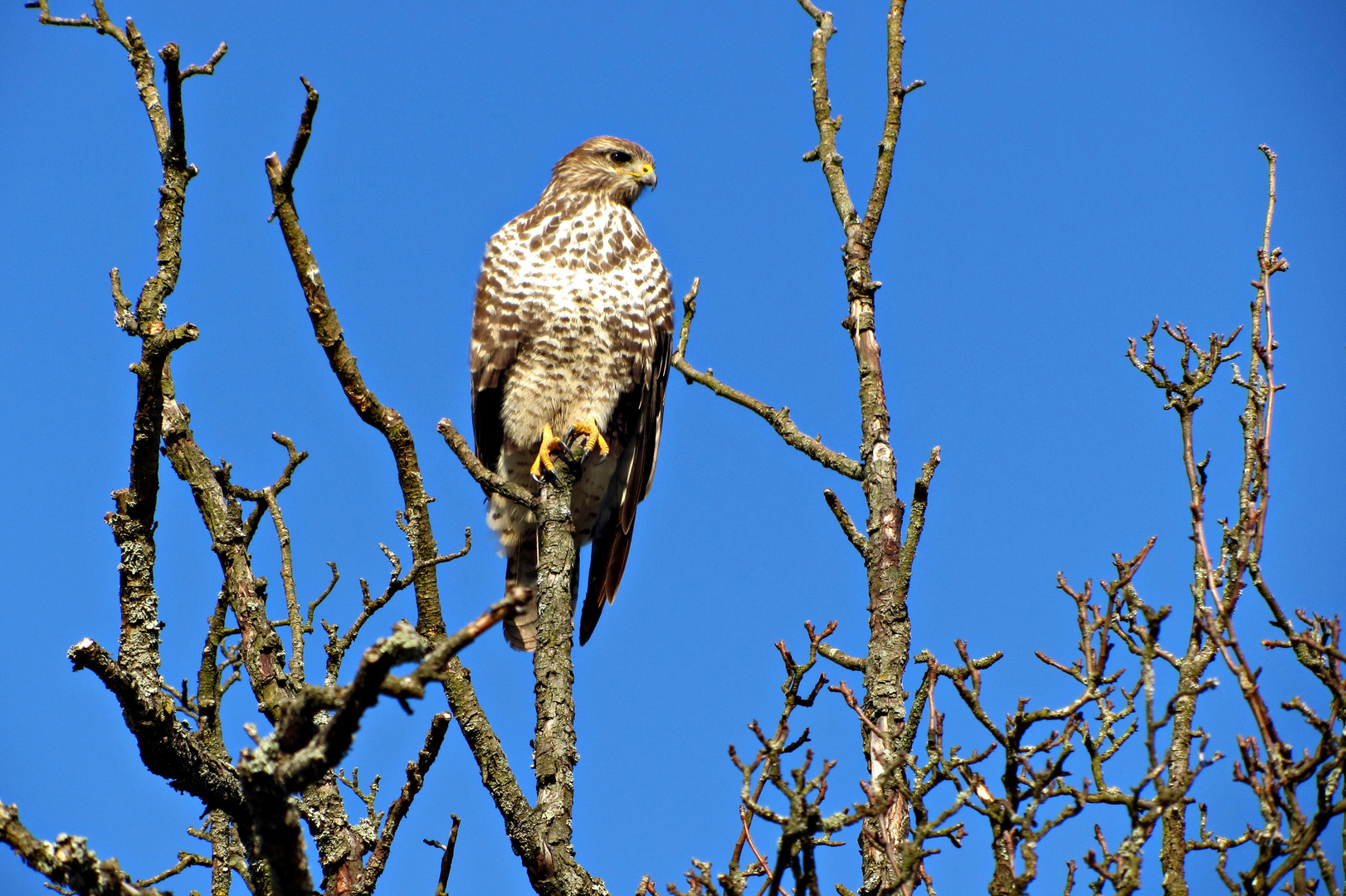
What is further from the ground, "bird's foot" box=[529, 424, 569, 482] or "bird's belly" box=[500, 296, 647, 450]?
"bird's belly" box=[500, 296, 647, 450]

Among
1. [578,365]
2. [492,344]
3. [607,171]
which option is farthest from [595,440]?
[607,171]

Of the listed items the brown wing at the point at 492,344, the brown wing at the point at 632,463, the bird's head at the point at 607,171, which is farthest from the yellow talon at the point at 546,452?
the bird's head at the point at 607,171

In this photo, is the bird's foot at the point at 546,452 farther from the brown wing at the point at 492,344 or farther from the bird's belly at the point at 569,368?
the brown wing at the point at 492,344

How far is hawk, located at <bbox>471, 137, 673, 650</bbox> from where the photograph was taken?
20.1 feet

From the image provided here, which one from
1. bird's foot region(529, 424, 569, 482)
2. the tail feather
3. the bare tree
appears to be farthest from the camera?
the tail feather

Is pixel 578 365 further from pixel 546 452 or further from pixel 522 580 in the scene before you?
pixel 522 580

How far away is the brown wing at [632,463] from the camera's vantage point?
6.26 m

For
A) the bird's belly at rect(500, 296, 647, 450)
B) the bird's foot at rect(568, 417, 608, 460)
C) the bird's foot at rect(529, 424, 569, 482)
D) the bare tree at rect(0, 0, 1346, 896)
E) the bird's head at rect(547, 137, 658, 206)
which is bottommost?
the bare tree at rect(0, 0, 1346, 896)

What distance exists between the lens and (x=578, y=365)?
20.2 ft

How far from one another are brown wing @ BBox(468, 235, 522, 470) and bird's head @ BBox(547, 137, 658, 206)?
0.57 meters

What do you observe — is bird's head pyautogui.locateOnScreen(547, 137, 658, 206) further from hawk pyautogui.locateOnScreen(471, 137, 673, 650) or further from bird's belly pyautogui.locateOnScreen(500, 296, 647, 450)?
bird's belly pyautogui.locateOnScreen(500, 296, 647, 450)

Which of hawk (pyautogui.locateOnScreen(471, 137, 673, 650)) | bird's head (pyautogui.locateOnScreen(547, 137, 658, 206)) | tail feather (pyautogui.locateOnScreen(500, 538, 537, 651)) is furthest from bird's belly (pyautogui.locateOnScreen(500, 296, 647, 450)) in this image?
bird's head (pyautogui.locateOnScreen(547, 137, 658, 206))

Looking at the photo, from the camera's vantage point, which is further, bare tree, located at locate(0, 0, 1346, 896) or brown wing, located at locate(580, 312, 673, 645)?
brown wing, located at locate(580, 312, 673, 645)

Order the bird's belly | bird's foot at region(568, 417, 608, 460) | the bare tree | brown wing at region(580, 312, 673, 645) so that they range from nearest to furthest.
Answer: the bare tree, bird's foot at region(568, 417, 608, 460), the bird's belly, brown wing at region(580, 312, 673, 645)
